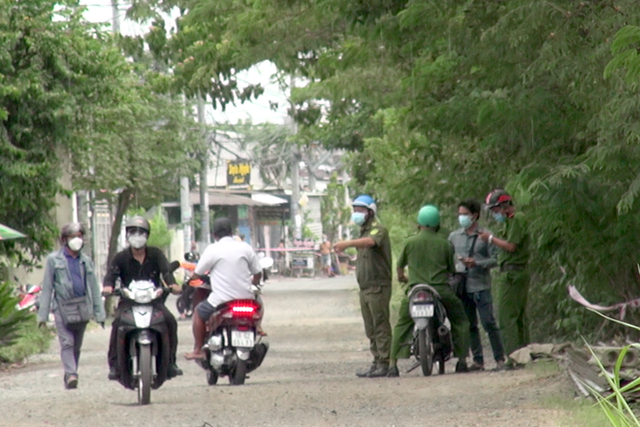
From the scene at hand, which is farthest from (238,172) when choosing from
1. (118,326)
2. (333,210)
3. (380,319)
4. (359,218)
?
(118,326)

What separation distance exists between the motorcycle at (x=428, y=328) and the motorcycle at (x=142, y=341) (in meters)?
2.58

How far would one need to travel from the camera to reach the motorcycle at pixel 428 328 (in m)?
11.8

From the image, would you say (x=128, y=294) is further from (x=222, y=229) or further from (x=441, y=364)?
(x=441, y=364)

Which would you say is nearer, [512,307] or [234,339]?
[234,339]

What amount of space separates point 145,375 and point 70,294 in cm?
215

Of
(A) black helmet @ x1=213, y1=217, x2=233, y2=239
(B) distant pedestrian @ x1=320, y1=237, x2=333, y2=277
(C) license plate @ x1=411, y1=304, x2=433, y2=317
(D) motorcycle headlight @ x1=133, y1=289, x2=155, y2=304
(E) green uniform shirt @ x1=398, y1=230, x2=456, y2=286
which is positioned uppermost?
(A) black helmet @ x1=213, y1=217, x2=233, y2=239

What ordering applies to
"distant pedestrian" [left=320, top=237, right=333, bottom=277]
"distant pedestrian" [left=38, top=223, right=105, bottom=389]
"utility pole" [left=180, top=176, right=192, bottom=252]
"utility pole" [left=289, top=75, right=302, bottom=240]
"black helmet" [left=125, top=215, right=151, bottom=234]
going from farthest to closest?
"utility pole" [left=289, top=75, right=302, bottom=240]
"distant pedestrian" [left=320, top=237, right=333, bottom=277]
"utility pole" [left=180, top=176, right=192, bottom=252]
"distant pedestrian" [left=38, top=223, right=105, bottom=389]
"black helmet" [left=125, top=215, right=151, bottom=234]

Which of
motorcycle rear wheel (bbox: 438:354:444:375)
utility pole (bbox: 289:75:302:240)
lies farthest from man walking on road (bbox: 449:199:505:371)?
utility pole (bbox: 289:75:302:240)

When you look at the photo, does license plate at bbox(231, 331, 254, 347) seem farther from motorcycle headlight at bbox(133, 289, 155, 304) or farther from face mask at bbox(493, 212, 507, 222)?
face mask at bbox(493, 212, 507, 222)

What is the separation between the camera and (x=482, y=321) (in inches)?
487

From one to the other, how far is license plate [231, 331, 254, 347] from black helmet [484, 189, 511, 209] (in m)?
2.50

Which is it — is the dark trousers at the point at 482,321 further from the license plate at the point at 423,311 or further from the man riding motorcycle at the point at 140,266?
the man riding motorcycle at the point at 140,266

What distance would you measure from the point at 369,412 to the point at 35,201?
446 inches

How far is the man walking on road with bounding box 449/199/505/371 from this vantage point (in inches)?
483
